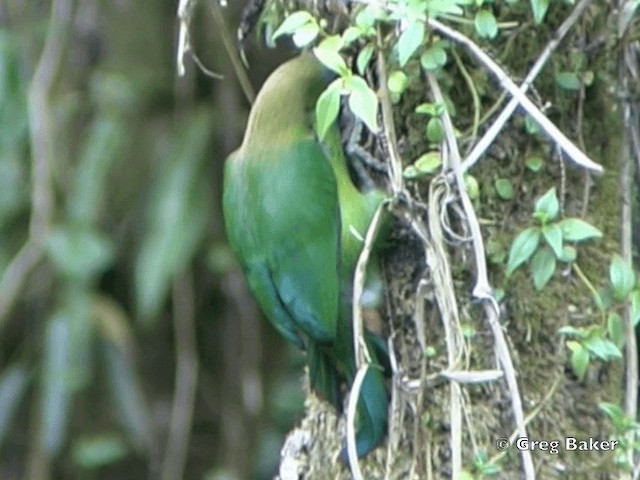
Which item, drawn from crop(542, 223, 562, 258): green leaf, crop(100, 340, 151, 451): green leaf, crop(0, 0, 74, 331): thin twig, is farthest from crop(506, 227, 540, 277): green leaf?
crop(100, 340, 151, 451): green leaf

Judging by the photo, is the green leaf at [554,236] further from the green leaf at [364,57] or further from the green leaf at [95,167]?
the green leaf at [95,167]

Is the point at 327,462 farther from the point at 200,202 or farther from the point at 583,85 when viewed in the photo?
the point at 200,202

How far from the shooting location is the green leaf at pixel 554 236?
3.98ft

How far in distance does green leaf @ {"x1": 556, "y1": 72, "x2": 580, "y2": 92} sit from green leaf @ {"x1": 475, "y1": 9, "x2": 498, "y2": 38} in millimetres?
117

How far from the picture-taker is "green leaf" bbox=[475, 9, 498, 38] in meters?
1.22

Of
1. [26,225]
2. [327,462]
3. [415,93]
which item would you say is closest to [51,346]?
[26,225]

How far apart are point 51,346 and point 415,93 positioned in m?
1.39

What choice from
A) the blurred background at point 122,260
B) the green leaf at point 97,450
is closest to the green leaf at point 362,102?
the blurred background at point 122,260

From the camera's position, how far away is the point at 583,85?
134cm

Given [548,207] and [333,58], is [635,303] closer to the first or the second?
[548,207]

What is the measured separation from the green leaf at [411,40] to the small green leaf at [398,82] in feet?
0.19

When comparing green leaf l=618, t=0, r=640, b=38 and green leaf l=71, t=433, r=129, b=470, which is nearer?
green leaf l=618, t=0, r=640, b=38

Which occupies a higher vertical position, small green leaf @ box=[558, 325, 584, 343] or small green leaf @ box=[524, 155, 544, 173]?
small green leaf @ box=[524, 155, 544, 173]

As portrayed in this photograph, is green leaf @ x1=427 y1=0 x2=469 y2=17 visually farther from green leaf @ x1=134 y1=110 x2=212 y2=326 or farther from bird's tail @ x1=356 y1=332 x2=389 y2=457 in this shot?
green leaf @ x1=134 y1=110 x2=212 y2=326
